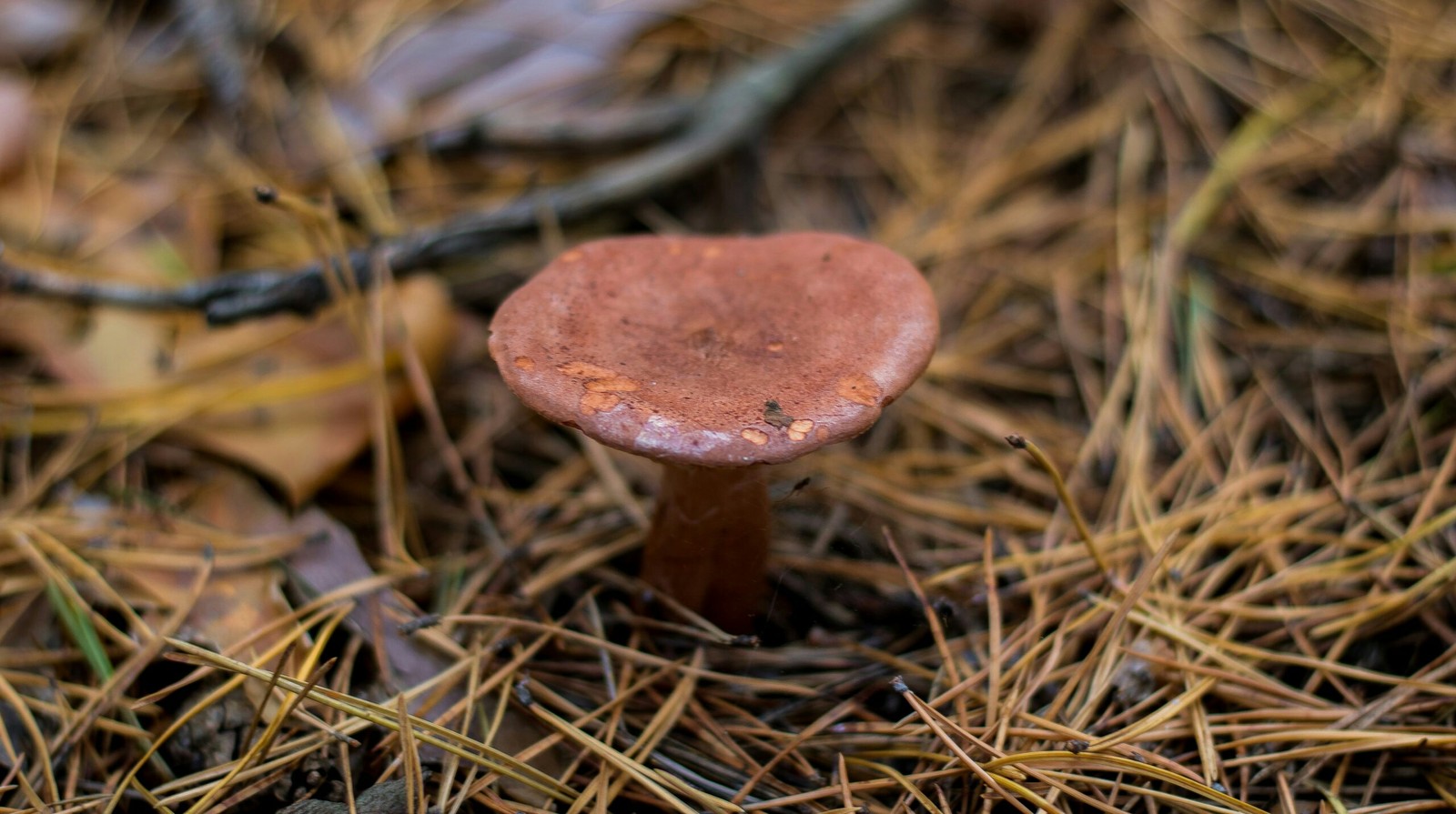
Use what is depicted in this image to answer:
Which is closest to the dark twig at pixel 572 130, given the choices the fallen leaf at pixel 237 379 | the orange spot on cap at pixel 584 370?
the fallen leaf at pixel 237 379

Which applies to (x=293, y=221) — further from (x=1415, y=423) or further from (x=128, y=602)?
(x=1415, y=423)

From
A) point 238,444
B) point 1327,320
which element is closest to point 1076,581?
point 1327,320

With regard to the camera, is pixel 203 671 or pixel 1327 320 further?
pixel 1327 320

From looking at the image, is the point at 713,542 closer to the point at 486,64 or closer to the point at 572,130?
the point at 572,130

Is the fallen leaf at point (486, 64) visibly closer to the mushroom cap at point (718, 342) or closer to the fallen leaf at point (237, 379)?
the fallen leaf at point (237, 379)

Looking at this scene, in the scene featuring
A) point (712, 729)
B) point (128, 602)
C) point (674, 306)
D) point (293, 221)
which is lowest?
point (712, 729)

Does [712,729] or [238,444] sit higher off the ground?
[238,444]

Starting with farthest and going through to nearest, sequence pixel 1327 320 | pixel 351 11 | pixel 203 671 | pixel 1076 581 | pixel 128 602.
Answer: pixel 351 11 < pixel 1327 320 < pixel 1076 581 < pixel 128 602 < pixel 203 671
